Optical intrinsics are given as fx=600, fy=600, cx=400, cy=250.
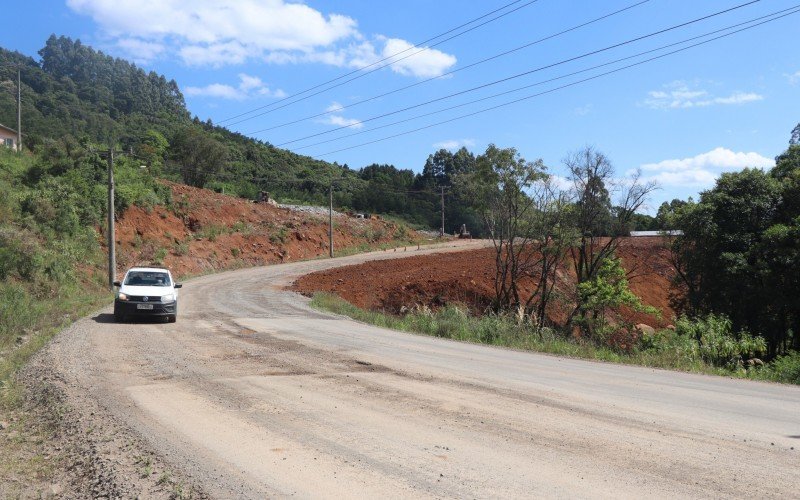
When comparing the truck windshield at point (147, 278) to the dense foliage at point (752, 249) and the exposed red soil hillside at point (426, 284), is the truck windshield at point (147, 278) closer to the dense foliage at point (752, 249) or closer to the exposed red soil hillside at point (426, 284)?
the exposed red soil hillside at point (426, 284)

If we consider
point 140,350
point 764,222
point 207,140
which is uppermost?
point 207,140

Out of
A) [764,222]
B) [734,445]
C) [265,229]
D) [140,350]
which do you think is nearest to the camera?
[734,445]

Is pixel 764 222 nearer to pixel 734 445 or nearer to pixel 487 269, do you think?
pixel 487 269

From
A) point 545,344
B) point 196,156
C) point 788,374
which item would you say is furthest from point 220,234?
point 788,374

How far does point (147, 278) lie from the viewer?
20.3 meters

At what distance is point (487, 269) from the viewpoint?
138 ft

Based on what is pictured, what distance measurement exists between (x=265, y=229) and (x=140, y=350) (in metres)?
44.9

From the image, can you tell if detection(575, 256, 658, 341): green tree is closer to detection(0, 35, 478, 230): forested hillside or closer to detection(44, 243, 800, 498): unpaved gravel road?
detection(44, 243, 800, 498): unpaved gravel road

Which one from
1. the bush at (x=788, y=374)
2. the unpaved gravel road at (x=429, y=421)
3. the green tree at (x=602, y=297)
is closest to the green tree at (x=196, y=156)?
the green tree at (x=602, y=297)

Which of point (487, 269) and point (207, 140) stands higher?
point (207, 140)

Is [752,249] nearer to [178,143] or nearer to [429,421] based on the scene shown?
[429,421]

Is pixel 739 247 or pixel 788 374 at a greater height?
pixel 739 247

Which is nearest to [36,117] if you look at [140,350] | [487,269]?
[487,269]

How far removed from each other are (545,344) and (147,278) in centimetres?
1323
